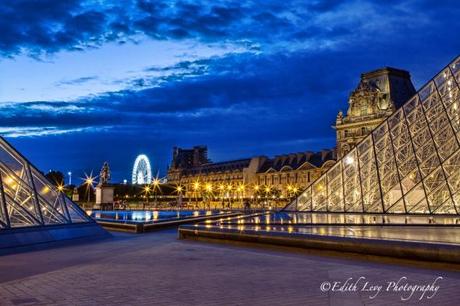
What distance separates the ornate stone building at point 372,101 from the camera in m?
81.2

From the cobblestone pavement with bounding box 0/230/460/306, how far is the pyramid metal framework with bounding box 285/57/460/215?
Result: 1269 cm

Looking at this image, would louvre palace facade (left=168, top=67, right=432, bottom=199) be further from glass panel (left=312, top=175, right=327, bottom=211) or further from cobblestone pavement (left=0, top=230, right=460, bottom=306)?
cobblestone pavement (left=0, top=230, right=460, bottom=306)

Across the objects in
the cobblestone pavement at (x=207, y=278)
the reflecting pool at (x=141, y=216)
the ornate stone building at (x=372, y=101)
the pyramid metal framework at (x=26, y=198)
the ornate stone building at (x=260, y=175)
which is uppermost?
the ornate stone building at (x=372, y=101)

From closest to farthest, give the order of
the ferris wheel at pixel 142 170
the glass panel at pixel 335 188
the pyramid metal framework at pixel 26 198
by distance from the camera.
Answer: the pyramid metal framework at pixel 26 198, the glass panel at pixel 335 188, the ferris wheel at pixel 142 170

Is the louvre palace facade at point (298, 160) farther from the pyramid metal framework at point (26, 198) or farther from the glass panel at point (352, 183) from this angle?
the pyramid metal framework at point (26, 198)

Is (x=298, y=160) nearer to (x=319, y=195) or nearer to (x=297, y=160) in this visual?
(x=297, y=160)

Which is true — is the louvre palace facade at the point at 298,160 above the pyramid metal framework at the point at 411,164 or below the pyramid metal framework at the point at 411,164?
above

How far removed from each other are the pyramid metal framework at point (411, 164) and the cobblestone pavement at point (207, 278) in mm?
12693

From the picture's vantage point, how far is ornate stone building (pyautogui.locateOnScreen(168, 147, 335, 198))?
10356 cm

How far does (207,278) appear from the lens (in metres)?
7.67

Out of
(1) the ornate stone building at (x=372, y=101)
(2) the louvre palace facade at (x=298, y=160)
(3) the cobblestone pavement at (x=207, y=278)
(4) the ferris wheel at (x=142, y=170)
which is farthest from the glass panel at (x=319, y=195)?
(4) the ferris wheel at (x=142, y=170)

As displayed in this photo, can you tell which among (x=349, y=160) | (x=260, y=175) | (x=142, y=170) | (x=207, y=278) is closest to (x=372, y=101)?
(x=260, y=175)

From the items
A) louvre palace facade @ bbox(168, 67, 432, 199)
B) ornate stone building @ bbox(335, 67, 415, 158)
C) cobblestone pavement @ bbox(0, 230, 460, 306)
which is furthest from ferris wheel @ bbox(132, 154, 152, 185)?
cobblestone pavement @ bbox(0, 230, 460, 306)

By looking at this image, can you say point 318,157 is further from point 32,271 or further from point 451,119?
point 32,271
